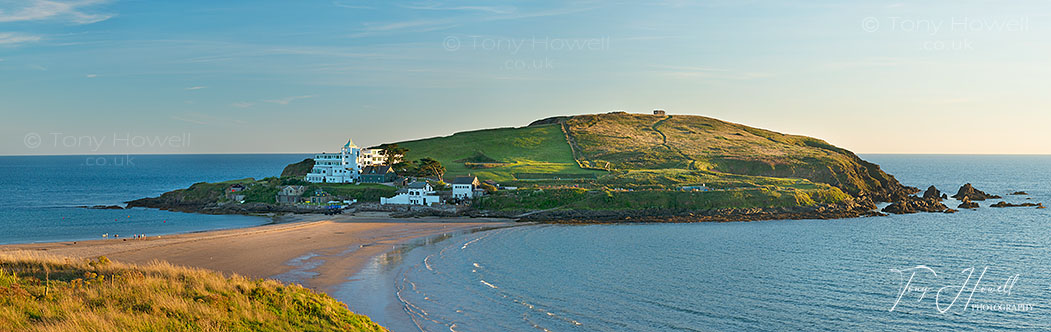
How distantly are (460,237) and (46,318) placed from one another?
46.9 meters

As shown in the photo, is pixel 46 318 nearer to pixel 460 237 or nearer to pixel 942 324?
pixel 942 324

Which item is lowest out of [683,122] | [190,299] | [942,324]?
[942,324]

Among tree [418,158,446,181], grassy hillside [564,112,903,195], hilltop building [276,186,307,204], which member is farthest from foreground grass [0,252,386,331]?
grassy hillside [564,112,903,195]

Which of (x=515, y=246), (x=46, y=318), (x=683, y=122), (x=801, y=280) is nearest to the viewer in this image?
(x=46, y=318)

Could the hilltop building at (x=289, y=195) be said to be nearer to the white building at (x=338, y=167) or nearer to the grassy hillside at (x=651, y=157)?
the white building at (x=338, y=167)

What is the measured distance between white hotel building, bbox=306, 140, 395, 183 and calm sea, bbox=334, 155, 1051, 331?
160 ft

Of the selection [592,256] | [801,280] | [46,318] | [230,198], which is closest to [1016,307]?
[801,280]

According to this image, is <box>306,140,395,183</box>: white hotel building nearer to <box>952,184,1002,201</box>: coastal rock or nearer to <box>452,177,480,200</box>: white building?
<box>452,177,480,200</box>: white building

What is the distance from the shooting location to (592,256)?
51.9 meters

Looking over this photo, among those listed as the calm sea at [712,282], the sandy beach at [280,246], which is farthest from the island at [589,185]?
the calm sea at [712,282]

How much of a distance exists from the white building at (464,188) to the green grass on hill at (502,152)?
13614mm

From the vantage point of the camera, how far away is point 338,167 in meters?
108

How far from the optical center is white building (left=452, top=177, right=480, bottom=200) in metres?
90.3

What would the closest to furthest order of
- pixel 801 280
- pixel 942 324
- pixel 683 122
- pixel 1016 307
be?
pixel 942 324, pixel 1016 307, pixel 801 280, pixel 683 122
